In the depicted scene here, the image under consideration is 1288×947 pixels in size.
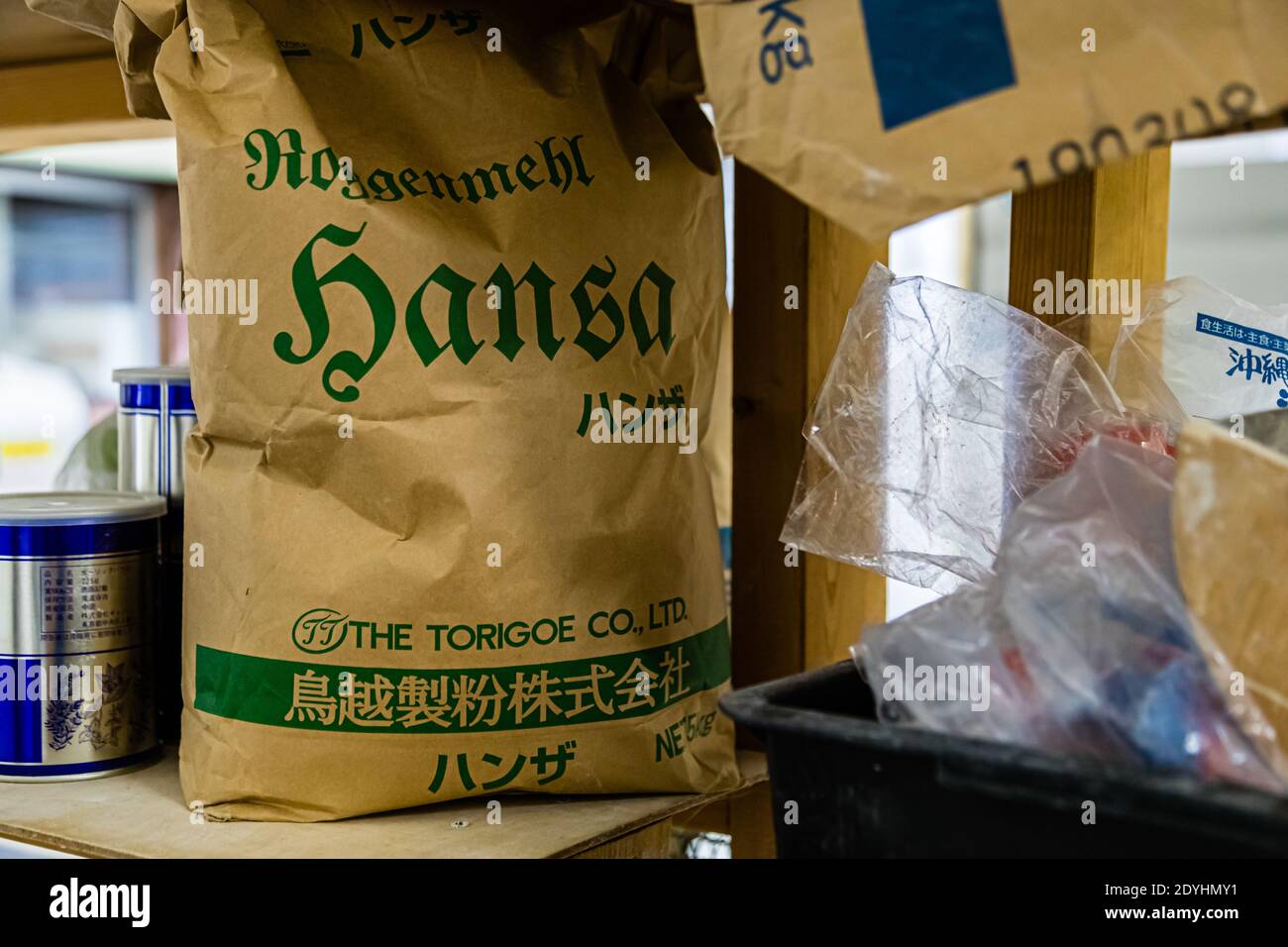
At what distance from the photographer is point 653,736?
825 millimetres

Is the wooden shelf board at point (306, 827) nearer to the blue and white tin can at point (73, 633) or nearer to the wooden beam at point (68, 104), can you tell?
the blue and white tin can at point (73, 633)

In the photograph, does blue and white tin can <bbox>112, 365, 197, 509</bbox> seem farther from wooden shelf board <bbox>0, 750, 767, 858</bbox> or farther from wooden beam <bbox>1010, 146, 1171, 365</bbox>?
wooden beam <bbox>1010, 146, 1171, 365</bbox>

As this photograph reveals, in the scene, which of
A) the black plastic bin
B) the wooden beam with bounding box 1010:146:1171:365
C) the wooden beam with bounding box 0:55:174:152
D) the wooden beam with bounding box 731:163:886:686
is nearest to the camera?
the black plastic bin

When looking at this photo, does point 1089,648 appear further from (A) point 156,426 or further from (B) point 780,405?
(A) point 156,426

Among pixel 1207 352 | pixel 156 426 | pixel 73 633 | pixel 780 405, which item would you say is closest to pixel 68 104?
pixel 156 426

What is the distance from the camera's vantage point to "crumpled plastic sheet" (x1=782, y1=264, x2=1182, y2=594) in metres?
0.71

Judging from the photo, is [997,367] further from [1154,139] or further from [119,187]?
[119,187]

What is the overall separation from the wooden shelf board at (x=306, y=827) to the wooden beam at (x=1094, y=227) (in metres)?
0.43

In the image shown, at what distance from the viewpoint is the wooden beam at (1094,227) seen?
2.82ft

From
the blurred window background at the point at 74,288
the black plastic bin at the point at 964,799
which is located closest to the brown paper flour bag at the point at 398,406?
the black plastic bin at the point at 964,799

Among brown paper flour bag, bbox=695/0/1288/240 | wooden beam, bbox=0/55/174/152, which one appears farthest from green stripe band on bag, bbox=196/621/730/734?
wooden beam, bbox=0/55/174/152

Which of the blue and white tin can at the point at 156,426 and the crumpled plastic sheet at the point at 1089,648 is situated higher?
the blue and white tin can at the point at 156,426

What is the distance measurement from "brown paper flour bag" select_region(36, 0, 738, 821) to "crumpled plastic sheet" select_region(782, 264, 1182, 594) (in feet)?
0.46
